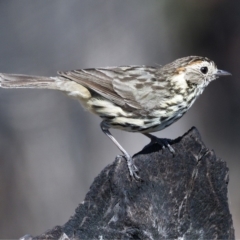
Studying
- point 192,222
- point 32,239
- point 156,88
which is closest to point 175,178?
point 192,222

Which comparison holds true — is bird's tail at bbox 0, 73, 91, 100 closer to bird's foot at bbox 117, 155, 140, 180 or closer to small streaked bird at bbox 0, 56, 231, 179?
small streaked bird at bbox 0, 56, 231, 179

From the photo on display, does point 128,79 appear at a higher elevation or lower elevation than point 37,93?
lower

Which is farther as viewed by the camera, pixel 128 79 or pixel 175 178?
pixel 128 79

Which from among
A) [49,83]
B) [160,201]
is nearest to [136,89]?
[49,83]

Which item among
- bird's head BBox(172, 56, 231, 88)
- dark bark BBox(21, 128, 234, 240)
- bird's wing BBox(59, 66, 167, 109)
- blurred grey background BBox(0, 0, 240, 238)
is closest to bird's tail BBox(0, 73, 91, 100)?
bird's wing BBox(59, 66, 167, 109)

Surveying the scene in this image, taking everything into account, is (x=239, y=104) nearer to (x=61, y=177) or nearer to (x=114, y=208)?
(x=61, y=177)

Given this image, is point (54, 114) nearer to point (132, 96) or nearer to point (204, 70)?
point (132, 96)
